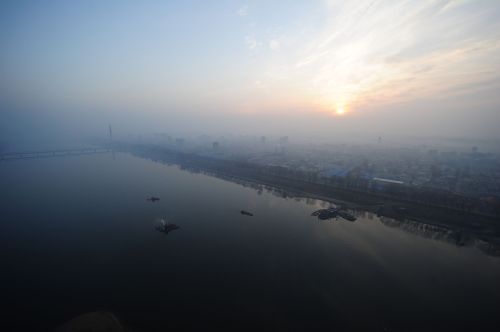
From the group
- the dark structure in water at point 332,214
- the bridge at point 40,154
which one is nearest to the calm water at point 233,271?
the dark structure in water at point 332,214

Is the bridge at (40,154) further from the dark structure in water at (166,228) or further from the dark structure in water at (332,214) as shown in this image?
the dark structure in water at (332,214)

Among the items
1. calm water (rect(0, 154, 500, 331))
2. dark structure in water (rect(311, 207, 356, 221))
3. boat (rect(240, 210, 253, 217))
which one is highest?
dark structure in water (rect(311, 207, 356, 221))

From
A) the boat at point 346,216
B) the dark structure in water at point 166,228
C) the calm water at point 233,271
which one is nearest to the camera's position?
A: the calm water at point 233,271

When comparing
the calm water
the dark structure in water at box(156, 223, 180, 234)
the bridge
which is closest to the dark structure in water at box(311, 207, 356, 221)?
the calm water

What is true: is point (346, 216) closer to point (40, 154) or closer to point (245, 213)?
point (245, 213)

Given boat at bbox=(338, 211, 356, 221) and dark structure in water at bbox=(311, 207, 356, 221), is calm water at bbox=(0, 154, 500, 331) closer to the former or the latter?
boat at bbox=(338, 211, 356, 221)

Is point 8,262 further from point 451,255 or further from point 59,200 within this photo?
point 451,255

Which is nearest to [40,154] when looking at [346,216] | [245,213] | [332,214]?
[245,213]

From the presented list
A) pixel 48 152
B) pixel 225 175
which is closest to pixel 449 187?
pixel 225 175

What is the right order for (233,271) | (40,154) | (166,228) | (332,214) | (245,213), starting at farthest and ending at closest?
(40,154)
(245,213)
(332,214)
(166,228)
(233,271)
